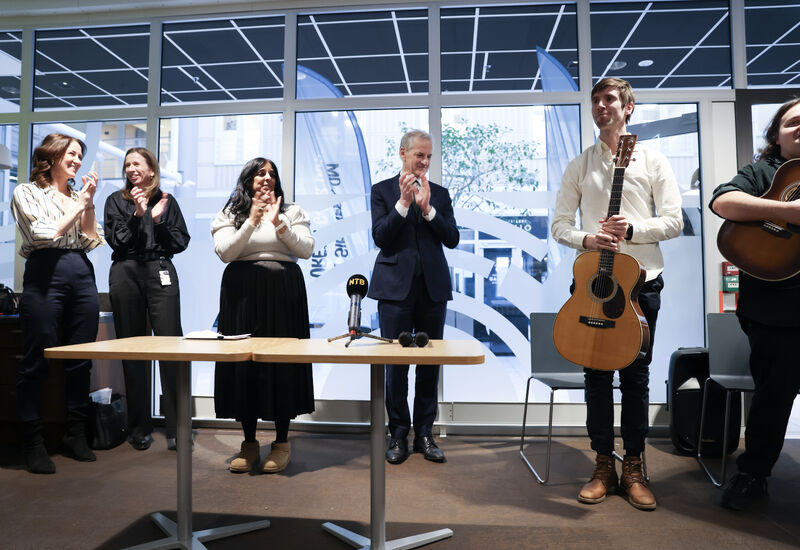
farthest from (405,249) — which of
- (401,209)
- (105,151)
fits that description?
(105,151)

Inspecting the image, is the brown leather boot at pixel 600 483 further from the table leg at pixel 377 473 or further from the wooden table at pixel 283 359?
the table leg at pixel 377 473

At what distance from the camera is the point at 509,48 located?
3.72 m

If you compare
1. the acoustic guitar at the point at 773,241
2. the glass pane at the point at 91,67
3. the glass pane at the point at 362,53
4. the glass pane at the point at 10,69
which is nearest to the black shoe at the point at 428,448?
the acoustic guitar at the point at 773,241

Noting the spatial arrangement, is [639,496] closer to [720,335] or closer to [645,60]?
[720,335]

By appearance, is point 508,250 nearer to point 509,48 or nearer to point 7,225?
point 509,48

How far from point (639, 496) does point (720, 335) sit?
3.68 feet

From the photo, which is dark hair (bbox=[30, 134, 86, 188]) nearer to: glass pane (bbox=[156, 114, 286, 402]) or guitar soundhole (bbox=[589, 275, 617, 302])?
glass pane (bbox=[156, 114, 286, 402])

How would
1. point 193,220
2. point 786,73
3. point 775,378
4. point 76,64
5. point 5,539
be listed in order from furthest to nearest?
point 76,64 < point 193,220 < point 786,73 < point 775,378 < point 5,539

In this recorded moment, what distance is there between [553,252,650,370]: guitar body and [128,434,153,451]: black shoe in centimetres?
249

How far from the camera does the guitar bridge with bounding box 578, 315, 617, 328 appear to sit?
7.12 feet

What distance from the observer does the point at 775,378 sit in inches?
85.5

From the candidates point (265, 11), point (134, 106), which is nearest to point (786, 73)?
point (265, 11)

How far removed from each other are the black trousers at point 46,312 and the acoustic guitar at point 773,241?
324 cm

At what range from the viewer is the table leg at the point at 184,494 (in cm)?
185
